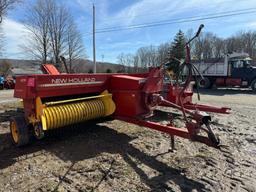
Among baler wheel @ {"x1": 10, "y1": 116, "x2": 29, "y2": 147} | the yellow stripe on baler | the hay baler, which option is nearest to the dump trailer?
the hay baler

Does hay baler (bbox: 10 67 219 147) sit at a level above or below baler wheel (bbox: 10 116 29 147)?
above

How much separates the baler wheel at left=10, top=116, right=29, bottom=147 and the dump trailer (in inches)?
635

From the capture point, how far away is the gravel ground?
366cm

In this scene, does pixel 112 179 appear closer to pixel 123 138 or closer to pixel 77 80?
pixel 123 138

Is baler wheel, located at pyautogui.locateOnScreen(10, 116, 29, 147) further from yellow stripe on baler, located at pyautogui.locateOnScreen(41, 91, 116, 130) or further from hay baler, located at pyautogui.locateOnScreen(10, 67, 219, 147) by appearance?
yellow stripe on baler, located at pyautogui.locateOnScreen(41, 91, 116, 130)

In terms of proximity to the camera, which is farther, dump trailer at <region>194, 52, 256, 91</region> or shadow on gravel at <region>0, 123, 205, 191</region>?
dump trailer at <region>194, 52, 256, 91</region>

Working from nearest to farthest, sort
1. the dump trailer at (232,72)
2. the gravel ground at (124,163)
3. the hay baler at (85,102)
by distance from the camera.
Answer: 1. the gravel ground at (124,163)
2. the hay baler at (85,102)
3. the dump trailer at (232,72)

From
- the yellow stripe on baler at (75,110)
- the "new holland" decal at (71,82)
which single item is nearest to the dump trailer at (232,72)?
the yellow stripe on baler at (75,110)

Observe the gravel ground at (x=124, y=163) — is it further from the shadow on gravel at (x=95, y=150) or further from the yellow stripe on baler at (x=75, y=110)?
the yellow stripe on baler at (x=75, y=110)

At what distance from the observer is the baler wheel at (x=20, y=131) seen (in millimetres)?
5035

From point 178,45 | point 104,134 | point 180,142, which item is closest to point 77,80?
point 104,134

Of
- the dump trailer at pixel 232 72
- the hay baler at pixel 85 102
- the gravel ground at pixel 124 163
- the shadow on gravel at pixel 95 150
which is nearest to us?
the gravel ground at pixel 124 163

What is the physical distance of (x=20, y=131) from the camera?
5.05 metres

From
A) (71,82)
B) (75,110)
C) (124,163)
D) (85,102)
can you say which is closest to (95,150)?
(124,163)
